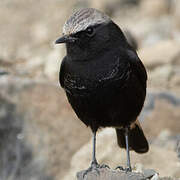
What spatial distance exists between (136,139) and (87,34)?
2.21 meters

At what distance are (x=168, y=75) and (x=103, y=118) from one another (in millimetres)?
5615

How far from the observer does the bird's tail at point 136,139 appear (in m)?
9.16

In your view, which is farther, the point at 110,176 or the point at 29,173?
the point at 29,173

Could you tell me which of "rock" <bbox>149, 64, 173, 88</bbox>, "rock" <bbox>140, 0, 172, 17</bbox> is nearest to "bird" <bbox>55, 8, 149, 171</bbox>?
"rock" <bbox>149, 64, 173, 88</bbox>

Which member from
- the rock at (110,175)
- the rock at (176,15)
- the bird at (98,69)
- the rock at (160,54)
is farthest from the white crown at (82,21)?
the rock at (176,15)

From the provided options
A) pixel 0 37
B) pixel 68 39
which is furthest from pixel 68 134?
pixel 0 37

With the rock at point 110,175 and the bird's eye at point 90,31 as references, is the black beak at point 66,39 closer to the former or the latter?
the bird's eye at point 90,31

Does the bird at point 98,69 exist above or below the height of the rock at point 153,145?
above

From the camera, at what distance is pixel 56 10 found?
1931 cm

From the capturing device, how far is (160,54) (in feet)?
46.9

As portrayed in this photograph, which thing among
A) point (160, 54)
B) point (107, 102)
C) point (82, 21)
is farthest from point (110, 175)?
point (160, 54)

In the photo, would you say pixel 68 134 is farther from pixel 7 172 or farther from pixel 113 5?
pixel 113 5

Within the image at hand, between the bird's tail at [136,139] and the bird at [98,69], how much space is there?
102cm

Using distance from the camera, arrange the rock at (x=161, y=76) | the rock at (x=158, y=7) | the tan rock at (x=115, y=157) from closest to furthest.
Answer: the tan rock at (x=115, y=157)
the rock at (x=161, y=76)
the rock at (x=158, y=7)
